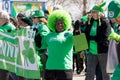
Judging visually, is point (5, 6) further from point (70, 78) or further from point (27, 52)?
point (70, 78)

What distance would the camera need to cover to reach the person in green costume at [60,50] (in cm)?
648

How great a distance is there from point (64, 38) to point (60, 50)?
0.19 metres

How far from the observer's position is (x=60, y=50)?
648 cm

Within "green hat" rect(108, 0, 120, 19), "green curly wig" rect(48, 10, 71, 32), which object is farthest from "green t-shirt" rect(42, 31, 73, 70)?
"green hat" rect(108, 0, 120, 19)

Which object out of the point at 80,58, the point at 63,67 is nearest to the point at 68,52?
the point at 63,67

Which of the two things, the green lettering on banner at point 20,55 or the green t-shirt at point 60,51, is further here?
the green lettering on banner at point 20,55

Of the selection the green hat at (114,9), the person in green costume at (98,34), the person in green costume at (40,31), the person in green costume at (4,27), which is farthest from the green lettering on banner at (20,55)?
the green hat at (114,9)

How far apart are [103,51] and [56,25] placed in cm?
175

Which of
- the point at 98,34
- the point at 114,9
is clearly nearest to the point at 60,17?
the point at 114,9

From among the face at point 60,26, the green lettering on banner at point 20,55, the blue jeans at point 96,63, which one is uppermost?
the face at point 60,26

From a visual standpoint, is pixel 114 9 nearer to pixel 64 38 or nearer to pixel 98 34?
pixel 64 38

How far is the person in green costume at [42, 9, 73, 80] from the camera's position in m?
6.48

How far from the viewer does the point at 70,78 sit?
6.55 meters

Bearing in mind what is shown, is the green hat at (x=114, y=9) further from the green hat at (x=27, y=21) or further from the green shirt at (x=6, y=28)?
the green hat at (x=27, y=21)
